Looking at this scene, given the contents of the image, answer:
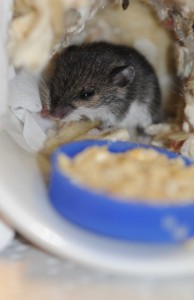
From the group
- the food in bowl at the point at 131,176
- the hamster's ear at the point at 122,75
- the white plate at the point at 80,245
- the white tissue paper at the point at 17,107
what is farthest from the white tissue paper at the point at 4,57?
the hamster's ear at the point at 122,75

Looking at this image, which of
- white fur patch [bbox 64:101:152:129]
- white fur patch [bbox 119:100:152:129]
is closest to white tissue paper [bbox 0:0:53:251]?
white fur patch [bbox 64:101:152:129]

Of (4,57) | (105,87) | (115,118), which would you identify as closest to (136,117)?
(115,118)

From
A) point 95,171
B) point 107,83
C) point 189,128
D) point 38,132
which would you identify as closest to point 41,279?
point 95,171

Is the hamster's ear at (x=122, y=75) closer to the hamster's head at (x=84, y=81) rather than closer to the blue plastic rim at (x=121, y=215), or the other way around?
the hamster's head at (x=84, y=81)

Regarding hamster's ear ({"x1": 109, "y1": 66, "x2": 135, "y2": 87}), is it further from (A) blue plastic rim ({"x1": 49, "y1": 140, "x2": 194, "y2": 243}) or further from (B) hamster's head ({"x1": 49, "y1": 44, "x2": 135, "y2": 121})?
(A) blue plastic rim ({"x1": 49, "y1": 140, "x2": 194, "y2": 243})

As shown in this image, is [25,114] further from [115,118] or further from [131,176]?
[131,176]

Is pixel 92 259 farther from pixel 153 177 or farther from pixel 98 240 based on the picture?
pixel 153 177
